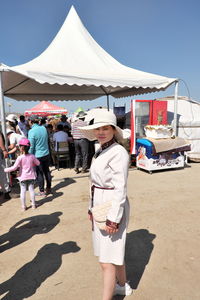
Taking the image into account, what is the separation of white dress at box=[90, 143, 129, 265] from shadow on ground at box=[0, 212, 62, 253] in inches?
67.4

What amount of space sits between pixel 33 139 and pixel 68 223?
2.00 meters

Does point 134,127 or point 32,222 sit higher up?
point 134,127

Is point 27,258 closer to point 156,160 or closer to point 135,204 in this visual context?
point 135,204

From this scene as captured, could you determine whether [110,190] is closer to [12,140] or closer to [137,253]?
[137,253]

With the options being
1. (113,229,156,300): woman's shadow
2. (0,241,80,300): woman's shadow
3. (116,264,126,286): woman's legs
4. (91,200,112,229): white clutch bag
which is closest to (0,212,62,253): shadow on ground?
(0,241,80,300): woman's shadow

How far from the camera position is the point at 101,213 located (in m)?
1.70

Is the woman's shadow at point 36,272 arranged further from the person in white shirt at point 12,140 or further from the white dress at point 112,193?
the person in white shirt at point 12,140

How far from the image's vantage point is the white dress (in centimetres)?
164

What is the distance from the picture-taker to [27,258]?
267 cm

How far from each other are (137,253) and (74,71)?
183 inches

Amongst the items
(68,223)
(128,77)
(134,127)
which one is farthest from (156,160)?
(68,223)

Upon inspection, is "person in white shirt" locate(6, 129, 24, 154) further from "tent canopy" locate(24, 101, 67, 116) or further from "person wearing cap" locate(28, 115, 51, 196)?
"tent canopy" locate(24, 101, 67, 116)

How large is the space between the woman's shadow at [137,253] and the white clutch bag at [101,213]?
2.86 feet

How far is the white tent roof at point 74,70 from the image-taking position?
5334 millimetres
